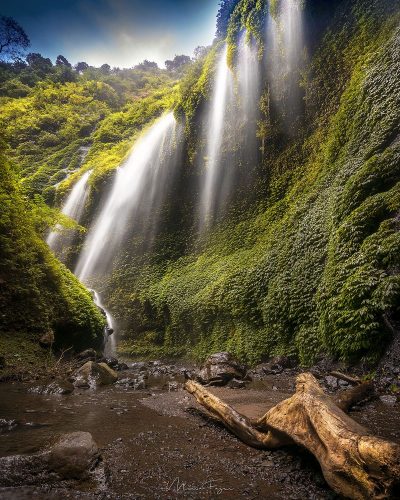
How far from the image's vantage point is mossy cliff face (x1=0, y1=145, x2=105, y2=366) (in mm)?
8492

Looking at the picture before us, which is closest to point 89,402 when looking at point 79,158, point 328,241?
point 328,241

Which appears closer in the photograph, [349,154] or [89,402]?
[89,402]

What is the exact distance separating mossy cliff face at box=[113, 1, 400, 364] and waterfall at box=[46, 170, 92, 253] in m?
10.6

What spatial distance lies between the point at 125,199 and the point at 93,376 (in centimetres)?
1581

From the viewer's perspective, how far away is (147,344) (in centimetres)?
1647

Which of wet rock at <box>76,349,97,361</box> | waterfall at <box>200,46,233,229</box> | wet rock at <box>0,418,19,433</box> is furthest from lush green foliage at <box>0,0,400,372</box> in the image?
wet rock at <box>0,418,19,433</box>

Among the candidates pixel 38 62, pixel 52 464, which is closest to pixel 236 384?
pixel 52 464

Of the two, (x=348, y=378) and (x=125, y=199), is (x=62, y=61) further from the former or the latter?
(x=348, y=378)

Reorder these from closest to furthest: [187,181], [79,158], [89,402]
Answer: [89,402], [187,181], [79,158]

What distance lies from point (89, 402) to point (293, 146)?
1234 cm

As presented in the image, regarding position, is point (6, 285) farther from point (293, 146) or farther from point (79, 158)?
point (79, 158)

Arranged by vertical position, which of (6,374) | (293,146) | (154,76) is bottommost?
(6,374)

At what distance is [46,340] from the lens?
28.9 ft

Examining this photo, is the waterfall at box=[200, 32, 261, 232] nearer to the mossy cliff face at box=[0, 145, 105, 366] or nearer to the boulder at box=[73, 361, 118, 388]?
the mossy cliff face at box=[0, 145, 105, 366]
